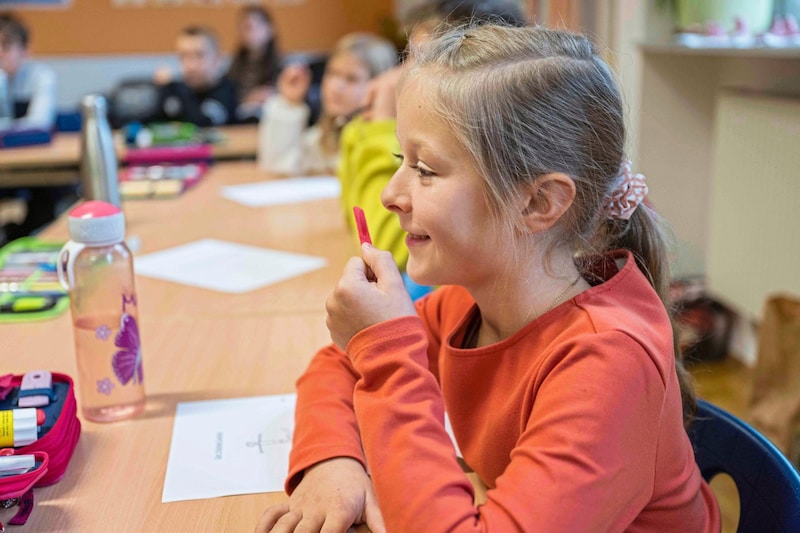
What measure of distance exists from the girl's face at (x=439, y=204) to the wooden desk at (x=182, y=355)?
282mm

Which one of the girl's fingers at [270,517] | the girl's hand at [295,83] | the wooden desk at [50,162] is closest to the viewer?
the girl's fingers at [270,517]

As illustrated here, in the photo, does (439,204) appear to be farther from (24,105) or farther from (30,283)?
(24,105)

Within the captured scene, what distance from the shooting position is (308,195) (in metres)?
2.22

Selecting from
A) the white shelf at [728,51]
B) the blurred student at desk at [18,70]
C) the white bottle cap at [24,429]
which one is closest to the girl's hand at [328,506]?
the white bottle cap at [24,429]

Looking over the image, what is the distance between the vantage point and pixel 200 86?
456 centimetres

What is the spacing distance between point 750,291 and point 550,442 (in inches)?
82.3

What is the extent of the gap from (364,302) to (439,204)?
0.11 meters

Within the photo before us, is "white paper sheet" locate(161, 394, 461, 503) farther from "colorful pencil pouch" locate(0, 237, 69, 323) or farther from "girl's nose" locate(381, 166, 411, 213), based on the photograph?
"colorful pencil pouch" locate(0, 237, 69, 323)

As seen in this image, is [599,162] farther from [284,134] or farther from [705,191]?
[705,191]

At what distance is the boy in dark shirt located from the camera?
4.23 meters

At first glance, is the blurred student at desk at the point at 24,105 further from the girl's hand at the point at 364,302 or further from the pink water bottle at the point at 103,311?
the girl's hand at the point at 364,302

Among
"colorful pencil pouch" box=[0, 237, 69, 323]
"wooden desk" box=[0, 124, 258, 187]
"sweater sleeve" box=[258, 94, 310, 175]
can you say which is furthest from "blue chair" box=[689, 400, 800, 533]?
"wooden desk" box=[0, 124, 258, 187]

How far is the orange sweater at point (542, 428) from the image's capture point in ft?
2.11

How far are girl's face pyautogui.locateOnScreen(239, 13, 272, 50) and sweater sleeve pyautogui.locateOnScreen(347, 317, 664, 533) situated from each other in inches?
189
